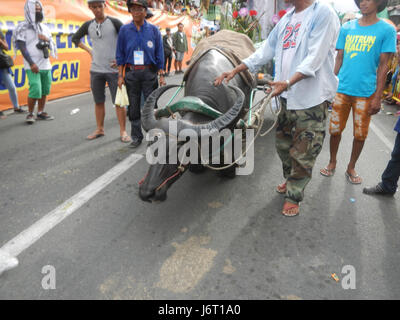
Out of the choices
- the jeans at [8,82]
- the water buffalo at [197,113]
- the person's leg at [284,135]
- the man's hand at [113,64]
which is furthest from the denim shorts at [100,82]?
the person's leg at [284,135]

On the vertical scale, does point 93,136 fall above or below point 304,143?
below

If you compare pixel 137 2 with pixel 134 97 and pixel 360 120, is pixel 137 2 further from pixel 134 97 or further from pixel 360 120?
pixel 360 120

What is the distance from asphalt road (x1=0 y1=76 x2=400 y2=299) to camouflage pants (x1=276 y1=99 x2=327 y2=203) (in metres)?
0.36

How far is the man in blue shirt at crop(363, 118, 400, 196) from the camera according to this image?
312 centimetres

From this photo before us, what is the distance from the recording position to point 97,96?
4.71 m

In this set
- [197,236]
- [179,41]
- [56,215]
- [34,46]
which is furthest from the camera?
[179,41]

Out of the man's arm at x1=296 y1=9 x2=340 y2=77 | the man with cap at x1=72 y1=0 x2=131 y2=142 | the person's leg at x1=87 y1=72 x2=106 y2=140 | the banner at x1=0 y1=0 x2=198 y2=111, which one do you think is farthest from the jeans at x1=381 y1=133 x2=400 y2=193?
the banner at x1=0 y1=0 x2=198 y2=111

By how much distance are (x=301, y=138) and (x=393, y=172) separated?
1.33m

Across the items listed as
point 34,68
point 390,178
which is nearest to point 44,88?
point 34,68

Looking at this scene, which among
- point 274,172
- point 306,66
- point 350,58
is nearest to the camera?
point 306,66

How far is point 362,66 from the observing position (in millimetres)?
3230

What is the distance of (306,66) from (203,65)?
1.35m
